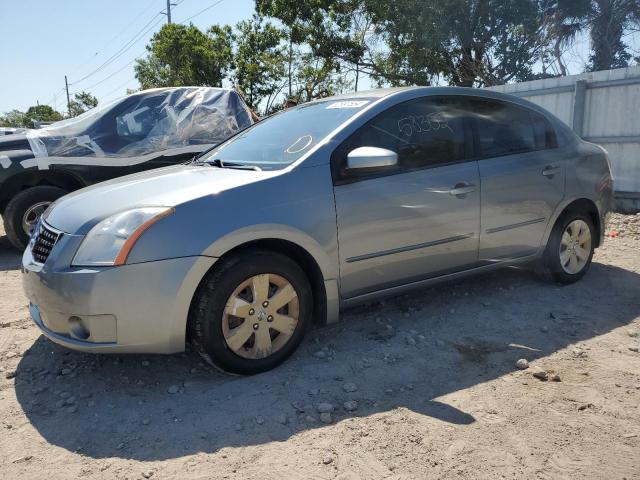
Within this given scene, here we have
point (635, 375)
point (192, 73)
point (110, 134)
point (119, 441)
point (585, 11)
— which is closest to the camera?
point (119, 441)

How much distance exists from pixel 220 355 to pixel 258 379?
265 millimetres

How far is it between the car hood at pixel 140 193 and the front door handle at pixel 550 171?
7.54 ft

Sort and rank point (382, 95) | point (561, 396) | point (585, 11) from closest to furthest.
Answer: point (561, 396) < point (382, 95) < point (585, 11)

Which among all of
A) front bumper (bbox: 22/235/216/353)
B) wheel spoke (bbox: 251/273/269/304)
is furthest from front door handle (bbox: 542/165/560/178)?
front bumper (bbox: 22/235/216/353)

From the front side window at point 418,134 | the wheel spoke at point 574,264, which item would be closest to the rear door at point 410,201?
the front side window at point 418,134

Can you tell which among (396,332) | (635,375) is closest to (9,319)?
(396,332)

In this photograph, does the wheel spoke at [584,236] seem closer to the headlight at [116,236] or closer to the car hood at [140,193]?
the car hood at [140,193]

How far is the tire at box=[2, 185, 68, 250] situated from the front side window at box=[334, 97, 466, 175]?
13.5 ft

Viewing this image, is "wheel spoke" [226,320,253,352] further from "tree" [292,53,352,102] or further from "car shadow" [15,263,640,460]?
"tree" [292,53,352,102]

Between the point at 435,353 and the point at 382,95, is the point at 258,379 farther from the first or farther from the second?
the point at 382,95

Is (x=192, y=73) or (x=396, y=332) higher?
(x=192, y=73)

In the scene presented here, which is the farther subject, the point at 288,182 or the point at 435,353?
the point at 435,353

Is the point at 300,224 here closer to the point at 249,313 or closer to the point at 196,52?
the point at 249,313

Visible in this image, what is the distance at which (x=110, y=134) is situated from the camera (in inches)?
256
